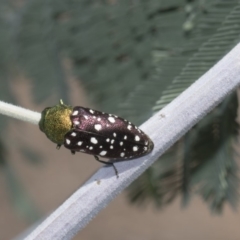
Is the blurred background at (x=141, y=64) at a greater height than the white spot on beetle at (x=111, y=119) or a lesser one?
lesser

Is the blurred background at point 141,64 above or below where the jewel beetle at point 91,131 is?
below

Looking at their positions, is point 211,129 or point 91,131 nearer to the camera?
point 91,131

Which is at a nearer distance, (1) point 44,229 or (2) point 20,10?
(1) point 44,229

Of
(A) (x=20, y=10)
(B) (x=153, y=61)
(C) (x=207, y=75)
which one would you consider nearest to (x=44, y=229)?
(C) (x=207, y=75)

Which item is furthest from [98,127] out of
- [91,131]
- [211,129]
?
[211,129]

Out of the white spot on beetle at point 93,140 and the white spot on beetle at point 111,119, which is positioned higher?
the white spot on beetle at point 111,119

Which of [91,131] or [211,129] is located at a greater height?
[91,131]

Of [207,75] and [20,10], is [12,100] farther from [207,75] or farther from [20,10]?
[207,75]

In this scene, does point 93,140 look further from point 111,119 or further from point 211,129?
point 211,129
